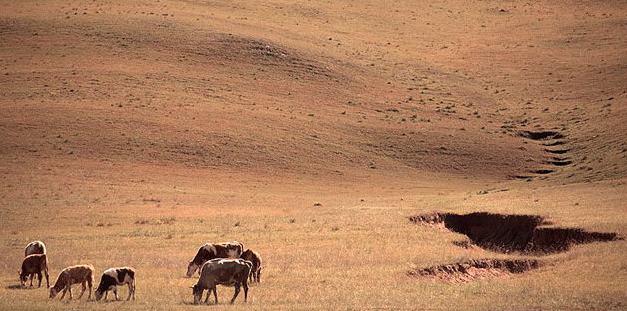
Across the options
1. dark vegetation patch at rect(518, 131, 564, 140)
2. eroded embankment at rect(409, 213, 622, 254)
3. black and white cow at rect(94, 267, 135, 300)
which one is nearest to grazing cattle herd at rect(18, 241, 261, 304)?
black and white cow at rect(94, 267, 135, 300)

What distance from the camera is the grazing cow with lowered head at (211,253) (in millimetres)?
26062

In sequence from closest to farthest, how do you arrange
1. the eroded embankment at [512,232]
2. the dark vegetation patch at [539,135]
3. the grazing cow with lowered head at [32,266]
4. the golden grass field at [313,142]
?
1. the grazing cow with lowered head at [32,266]
2. the golden grass field at [313,142]
3. the eroded embankment at [512,232]
4. the dark vegetation patch at [539,135]

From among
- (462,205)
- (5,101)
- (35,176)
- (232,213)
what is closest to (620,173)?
(462,205)

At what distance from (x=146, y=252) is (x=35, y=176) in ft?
84.4

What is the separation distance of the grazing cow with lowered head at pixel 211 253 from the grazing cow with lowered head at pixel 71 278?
3.90m

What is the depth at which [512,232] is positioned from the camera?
3728cm

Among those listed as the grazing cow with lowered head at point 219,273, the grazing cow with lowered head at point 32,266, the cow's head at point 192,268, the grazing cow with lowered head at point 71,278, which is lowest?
the grazing cow with lowered head at point 219,273

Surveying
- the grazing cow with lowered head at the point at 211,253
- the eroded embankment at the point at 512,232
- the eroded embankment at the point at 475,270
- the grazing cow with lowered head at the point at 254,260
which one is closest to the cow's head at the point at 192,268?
the grazing cow with lowered head at the point at 211,253

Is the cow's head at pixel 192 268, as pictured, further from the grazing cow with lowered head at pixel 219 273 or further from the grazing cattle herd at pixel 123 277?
the grazing cow with lowered head at pixel 219 273

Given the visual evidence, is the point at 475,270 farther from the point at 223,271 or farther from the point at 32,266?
the point at 32,266

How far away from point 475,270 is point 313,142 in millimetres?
42102

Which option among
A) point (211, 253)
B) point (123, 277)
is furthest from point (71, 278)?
point (211, 253)

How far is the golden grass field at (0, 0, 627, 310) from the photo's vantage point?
27.0m

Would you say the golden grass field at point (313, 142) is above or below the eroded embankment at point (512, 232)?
above
